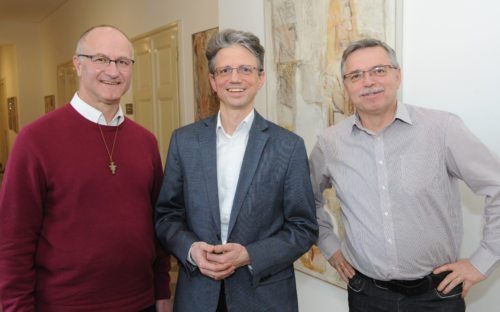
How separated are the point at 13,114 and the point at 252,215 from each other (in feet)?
34.3

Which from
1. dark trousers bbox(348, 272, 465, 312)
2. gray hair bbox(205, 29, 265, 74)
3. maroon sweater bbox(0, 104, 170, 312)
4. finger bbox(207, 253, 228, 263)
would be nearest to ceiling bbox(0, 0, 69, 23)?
maroon sweater bbox(0, 104, 170, 312)

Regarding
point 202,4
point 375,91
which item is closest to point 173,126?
point 202,4

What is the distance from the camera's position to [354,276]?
1904 mm

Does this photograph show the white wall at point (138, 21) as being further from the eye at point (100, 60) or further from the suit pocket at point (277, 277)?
the suit pocket at point (277, 277)

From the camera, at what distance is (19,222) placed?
5.36 feet

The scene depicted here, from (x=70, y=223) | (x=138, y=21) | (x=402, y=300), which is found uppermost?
(x=138, y=21)

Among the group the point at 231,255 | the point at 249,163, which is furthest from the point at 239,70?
the point at 231,255

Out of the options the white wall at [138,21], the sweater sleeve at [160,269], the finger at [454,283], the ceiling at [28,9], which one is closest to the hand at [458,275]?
the finger at [454,283]

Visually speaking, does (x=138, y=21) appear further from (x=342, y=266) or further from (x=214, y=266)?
(x=214, y=266)

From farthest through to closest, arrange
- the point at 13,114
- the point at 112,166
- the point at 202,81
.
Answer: the point at 13,114 → the point at 202,81 → the point at 112,166

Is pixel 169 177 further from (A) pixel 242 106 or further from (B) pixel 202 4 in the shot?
(B) pixel 202 4

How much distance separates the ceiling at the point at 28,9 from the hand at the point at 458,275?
8.64 meters

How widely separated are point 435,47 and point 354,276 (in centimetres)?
108

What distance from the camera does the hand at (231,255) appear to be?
1.60 m
